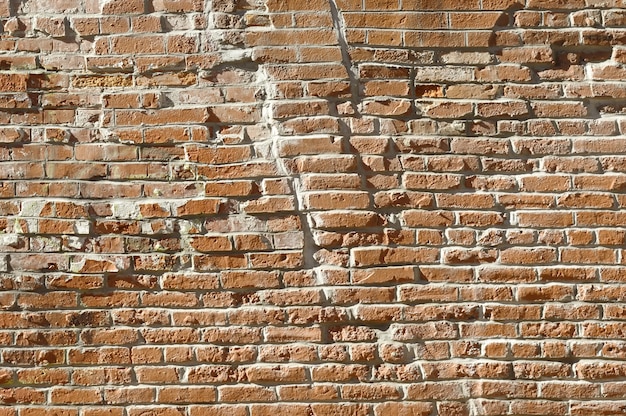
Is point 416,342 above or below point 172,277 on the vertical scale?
below

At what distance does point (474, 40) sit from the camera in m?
2.58

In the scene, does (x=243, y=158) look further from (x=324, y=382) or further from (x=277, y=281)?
(x=324, y=382)

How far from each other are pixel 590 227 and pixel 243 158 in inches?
56.0

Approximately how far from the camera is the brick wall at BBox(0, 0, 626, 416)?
2.49 m

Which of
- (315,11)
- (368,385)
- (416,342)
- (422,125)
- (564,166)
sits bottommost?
(368,385)

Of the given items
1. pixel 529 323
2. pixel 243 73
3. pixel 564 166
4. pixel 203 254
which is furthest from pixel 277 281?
pixel 564 166

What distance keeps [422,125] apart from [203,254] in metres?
1.03

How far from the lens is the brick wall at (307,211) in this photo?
2486 mm

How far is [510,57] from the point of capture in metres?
2.59

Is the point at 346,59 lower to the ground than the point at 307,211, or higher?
higher

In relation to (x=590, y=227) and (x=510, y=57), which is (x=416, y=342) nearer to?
(x=590, y=227)

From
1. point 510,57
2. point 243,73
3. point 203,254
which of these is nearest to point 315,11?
point 243,73

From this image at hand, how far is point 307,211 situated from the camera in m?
2.53

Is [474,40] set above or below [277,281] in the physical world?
above
